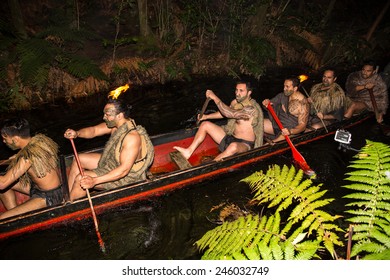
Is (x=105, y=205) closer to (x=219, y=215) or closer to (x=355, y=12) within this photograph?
(x=219, y=215)

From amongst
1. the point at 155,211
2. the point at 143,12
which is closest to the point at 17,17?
the point at 143,12

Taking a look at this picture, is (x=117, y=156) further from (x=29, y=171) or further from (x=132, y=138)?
(x=29, y=171)

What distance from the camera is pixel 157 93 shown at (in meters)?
11.0

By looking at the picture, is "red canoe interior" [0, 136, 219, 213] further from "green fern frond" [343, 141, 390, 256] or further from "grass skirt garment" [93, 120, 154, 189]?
"green fern frond" [343, 141, 390, 256]

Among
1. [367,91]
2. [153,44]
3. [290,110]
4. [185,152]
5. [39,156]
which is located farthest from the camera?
[153,44]

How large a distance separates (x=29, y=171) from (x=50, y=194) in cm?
51

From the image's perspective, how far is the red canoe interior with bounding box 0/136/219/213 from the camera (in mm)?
6465

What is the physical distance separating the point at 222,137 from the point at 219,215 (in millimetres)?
1931

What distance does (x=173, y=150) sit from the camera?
6.68 metres

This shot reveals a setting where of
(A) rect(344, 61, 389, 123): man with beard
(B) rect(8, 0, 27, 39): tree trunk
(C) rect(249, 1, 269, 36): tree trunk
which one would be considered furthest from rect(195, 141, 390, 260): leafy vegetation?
(C) rect(249, 1, 269, 36): tree trunk

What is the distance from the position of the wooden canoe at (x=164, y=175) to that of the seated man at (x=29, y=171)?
0.26 metres

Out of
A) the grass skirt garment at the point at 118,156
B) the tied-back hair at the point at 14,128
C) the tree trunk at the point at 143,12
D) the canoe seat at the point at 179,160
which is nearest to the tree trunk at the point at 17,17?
the tree trunk at the point at 143,12
